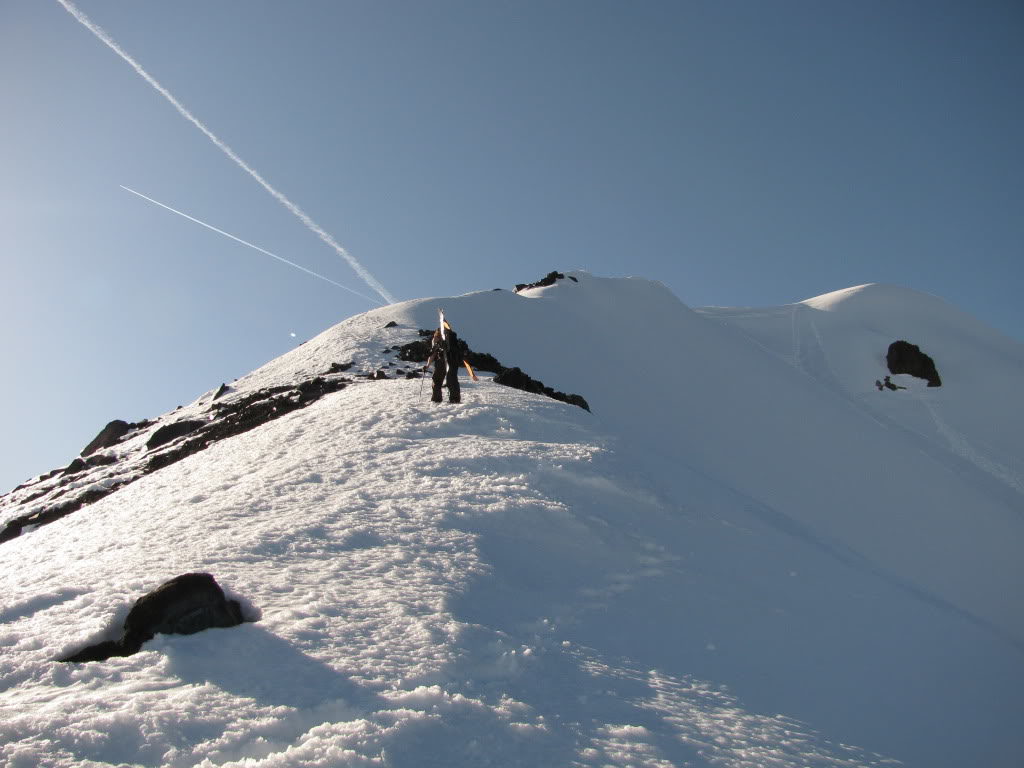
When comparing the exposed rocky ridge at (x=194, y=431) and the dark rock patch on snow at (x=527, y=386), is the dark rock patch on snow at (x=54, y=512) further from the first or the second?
the dark rock patch on snow at (x=527, y=386)

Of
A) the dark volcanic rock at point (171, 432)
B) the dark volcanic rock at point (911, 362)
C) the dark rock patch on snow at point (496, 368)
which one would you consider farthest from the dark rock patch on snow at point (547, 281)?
the dark volcanic rock at point (911, 362)

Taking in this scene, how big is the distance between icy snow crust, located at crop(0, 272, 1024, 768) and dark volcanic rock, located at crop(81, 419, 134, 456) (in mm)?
14222

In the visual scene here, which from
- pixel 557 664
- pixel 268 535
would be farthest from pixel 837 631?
pixel 268 535

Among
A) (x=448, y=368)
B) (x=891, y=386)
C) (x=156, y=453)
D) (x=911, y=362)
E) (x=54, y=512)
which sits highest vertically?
(x=911, y=362)

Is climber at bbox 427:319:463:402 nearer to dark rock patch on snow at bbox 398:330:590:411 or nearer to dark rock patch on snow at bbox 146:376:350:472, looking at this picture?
dark rock patch on snow at bbox 398:330:590:411

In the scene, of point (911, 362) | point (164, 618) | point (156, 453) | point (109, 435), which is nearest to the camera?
point (164, 618)

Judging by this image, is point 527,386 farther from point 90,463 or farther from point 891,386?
point 891,386

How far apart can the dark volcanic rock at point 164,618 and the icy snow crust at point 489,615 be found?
0.58 ft

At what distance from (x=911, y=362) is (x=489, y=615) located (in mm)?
50492

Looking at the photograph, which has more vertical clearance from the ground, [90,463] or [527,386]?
[527,386]

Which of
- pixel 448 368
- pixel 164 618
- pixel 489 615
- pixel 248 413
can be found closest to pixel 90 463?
pixel 248 413

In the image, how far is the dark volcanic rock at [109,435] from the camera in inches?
974

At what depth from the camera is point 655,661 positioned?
18.0ft

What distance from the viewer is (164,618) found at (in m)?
4.97
